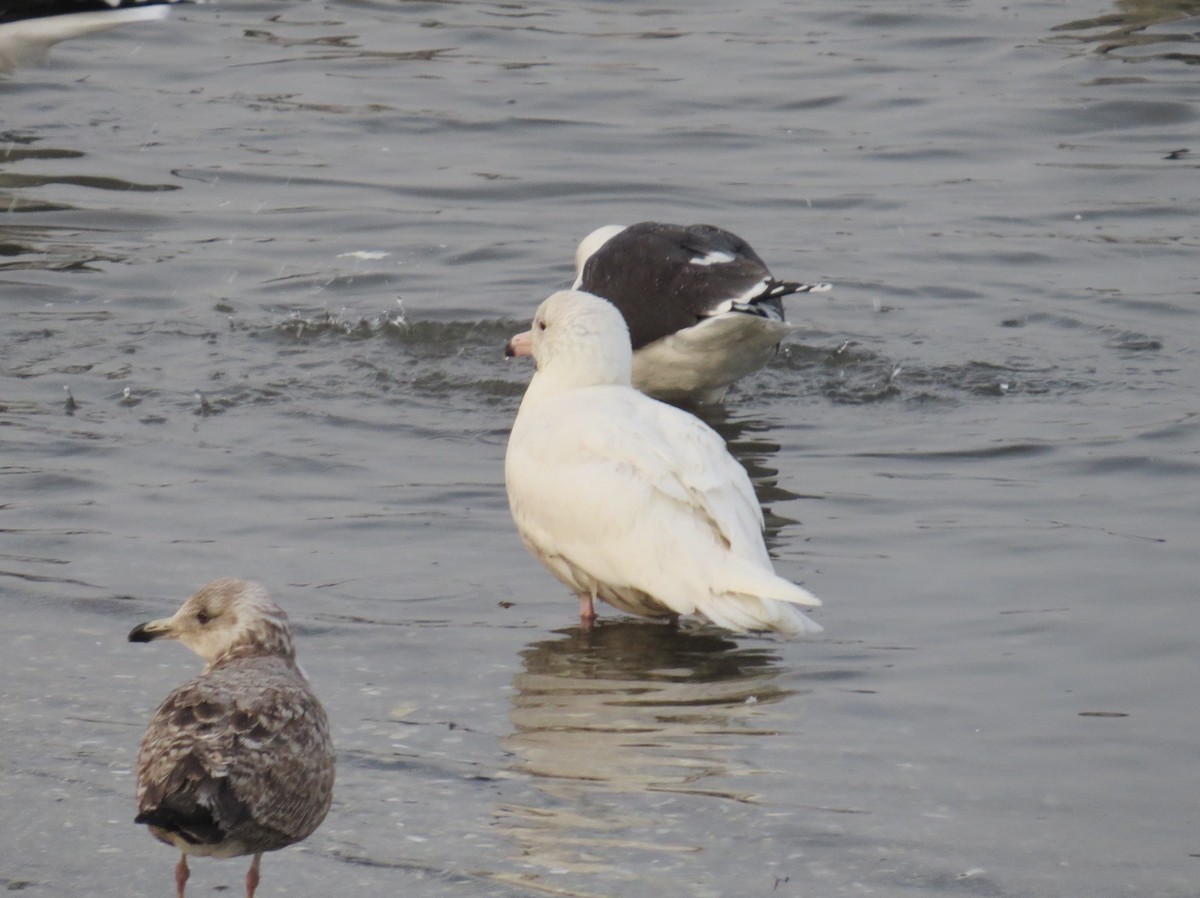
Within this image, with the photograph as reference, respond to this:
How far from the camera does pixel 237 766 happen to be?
168 inches

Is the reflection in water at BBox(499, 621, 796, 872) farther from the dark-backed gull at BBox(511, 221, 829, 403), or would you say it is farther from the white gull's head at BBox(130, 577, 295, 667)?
the dark-backed gull at BBox(511, 221, 829, 403)

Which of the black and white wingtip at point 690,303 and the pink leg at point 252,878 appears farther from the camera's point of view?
the black and white wingtip at point 690,303

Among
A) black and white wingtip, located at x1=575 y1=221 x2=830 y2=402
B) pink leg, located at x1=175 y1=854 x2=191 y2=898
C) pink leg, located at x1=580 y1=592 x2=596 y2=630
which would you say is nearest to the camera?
pink leg, located at x1=175 y1=854 x2=191 y2=898

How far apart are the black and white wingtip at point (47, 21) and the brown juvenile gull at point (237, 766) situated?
23.5 ft

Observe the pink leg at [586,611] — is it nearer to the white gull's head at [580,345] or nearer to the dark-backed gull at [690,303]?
the white gull's head at [580,345]

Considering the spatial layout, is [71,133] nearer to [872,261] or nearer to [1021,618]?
[872,261]

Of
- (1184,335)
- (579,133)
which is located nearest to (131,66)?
(579,133)

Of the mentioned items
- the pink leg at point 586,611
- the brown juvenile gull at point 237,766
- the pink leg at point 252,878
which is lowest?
the pink leg at point 586,611

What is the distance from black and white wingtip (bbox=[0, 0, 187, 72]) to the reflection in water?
5.74m

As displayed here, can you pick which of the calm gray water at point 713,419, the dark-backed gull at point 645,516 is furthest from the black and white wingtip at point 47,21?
the dark-backed gull at point 645,516

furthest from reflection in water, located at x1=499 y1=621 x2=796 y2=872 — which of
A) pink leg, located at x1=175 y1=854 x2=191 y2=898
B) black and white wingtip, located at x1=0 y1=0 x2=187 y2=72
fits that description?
black and white wingtip, located at x1=0 y1=0 x2=187 y2=72

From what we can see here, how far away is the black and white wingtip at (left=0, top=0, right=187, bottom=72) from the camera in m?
11.2

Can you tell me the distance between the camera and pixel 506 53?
57.2 feet

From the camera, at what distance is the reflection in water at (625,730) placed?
198 inches
